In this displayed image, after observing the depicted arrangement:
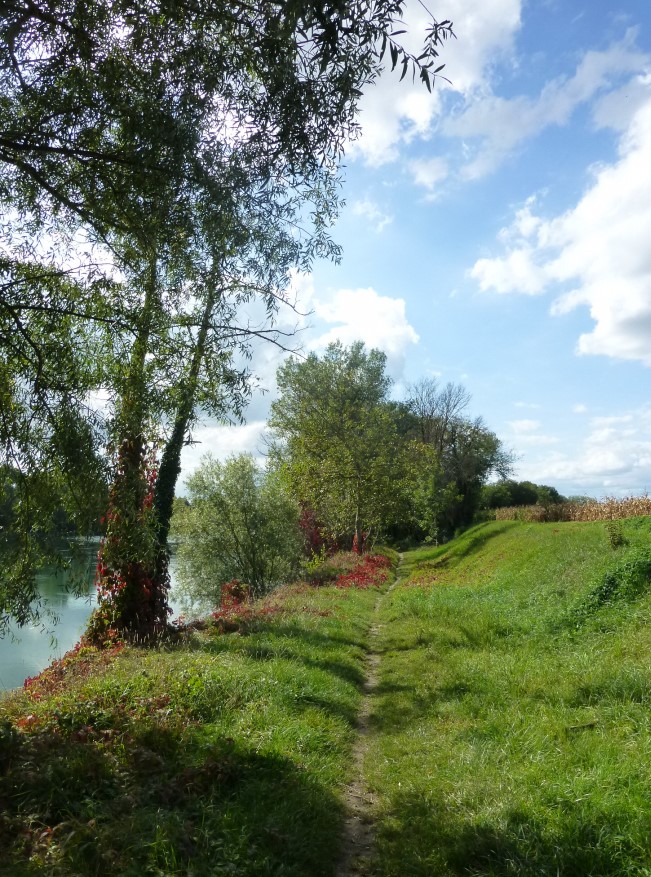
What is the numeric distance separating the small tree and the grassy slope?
12551 mm

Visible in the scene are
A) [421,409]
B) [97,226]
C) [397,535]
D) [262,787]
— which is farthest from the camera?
[421,409]

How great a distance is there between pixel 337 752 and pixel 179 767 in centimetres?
187

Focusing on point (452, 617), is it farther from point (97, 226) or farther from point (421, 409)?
point (421, 409)

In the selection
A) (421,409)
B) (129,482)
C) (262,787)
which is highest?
(421,409)

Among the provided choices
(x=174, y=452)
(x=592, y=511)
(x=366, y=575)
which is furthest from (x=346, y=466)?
(x=174, y=452)

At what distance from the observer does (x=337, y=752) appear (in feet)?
22.0

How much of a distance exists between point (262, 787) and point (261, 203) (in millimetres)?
6377

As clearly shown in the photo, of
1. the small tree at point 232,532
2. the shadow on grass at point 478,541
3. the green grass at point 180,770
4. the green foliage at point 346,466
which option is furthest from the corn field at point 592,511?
the green grass at point 180,770

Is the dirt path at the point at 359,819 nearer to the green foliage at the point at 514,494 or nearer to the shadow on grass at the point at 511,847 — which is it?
the shadow on grass at the point at 511,847

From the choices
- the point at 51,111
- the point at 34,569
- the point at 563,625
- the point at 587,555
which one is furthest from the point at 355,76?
the point at 587,555

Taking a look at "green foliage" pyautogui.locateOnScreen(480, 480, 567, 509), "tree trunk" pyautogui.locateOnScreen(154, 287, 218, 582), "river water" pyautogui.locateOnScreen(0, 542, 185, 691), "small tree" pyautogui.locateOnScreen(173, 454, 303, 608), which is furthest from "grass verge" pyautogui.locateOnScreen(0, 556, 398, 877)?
"green foliage" pyautogui.locateOnScreen(480, 480, 567, 509)

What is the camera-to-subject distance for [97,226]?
26.2ft

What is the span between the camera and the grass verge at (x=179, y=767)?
4363 mm

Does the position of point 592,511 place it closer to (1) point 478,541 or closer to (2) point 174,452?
(1) point 478,541
